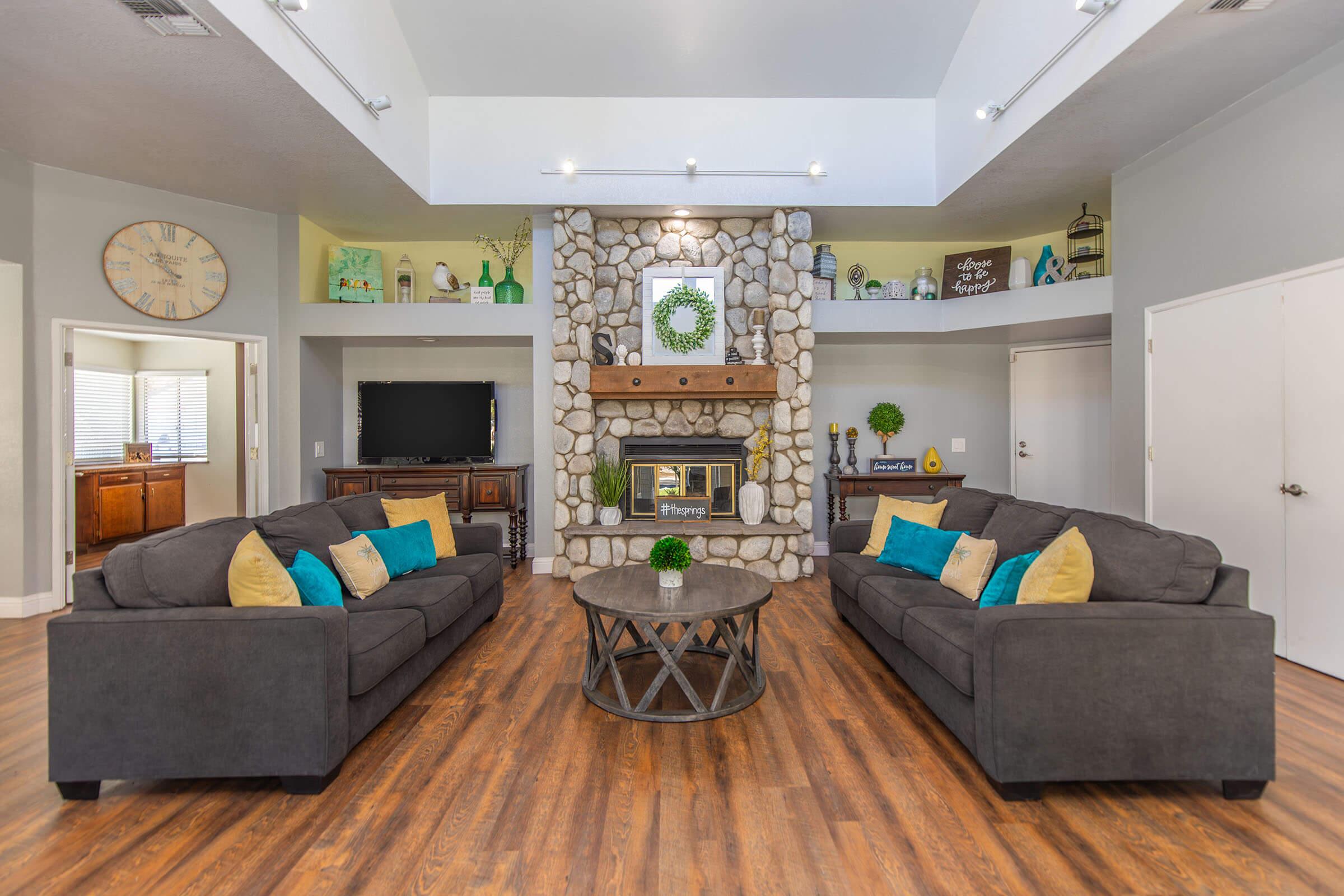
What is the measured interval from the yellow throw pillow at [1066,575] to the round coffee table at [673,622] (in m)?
1.04

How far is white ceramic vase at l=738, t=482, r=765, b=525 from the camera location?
4.82 meters

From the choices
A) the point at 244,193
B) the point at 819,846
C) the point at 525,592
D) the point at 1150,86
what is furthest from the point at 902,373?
the point at 244,193

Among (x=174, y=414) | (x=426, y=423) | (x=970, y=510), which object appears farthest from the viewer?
(x=174, y=414)

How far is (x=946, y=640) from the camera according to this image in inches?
89.0

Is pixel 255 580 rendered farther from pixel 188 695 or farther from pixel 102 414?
pixel 102 414

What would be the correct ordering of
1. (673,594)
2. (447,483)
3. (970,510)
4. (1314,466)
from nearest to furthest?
(673,594), (1314,466), (970,510), (447,483)

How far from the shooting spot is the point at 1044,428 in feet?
17.8

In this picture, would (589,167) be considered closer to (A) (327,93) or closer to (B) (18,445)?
(A) (327,93)

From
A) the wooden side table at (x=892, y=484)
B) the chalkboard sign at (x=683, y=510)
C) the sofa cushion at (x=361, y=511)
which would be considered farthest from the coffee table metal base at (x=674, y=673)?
the wooden side table at (x=892, y=484)

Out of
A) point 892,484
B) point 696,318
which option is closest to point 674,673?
point 696,318

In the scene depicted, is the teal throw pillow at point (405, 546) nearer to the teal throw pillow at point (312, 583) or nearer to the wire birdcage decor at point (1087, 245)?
the teal throw pillow at point (312, 583)

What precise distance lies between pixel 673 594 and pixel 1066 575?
1512 millimetres

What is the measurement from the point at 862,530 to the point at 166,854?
346 centimetres

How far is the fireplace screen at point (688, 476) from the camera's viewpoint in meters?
5.02
